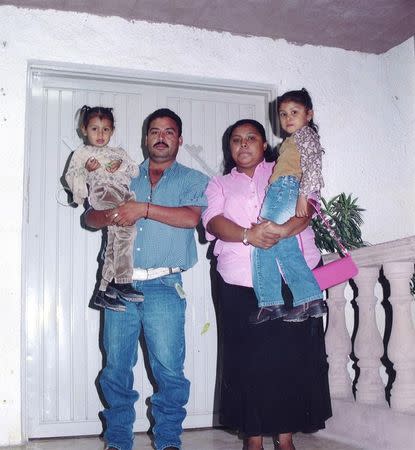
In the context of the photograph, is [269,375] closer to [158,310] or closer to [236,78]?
[158,310]

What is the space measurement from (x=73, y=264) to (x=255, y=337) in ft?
4.66

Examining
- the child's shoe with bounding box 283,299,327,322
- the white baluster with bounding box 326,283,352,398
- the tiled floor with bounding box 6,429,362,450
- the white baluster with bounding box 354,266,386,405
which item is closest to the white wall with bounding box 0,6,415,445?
the tiled floor with bounding box 6,429,362,450

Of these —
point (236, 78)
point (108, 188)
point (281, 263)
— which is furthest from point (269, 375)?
point (236, 78)

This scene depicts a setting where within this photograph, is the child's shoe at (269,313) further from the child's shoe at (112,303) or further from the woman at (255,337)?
the child's shoe at (112,303)

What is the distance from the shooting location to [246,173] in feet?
8.46

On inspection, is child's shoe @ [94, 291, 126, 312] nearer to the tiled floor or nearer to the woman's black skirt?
the woman's black skirt

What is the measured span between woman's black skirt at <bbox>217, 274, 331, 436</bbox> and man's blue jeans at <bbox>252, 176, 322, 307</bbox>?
0.31 ft

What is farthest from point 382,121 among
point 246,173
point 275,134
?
point 246,173

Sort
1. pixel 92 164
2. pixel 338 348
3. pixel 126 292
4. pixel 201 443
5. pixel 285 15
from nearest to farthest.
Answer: pixel 126 292 < pixel 92 164 < pixel 201 443 < pixel 338 348 < pixel 285 15

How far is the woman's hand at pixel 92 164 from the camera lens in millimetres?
2525

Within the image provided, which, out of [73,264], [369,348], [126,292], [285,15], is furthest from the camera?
[285,15]

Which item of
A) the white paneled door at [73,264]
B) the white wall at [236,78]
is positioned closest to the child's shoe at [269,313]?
the white paneled door at [73,264]

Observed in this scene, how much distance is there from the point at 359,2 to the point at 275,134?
98 cm

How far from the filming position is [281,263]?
93.0 inches
